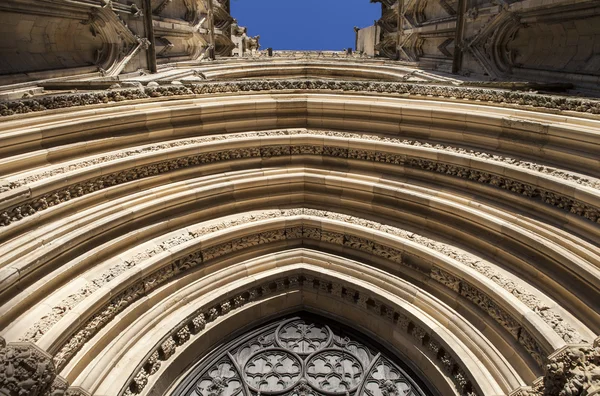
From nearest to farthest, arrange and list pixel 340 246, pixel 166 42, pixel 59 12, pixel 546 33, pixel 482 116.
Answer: pixel 482 116
pixel 340 246
pixel 59 12
pixel 546 33
pixel 166 42

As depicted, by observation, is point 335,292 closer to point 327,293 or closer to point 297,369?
point 327,293

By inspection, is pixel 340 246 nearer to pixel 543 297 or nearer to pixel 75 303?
pixel 543 297

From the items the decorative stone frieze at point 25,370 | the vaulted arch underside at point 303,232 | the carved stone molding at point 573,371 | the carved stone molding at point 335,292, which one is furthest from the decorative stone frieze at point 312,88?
the decorative stone frieze at point 25,370

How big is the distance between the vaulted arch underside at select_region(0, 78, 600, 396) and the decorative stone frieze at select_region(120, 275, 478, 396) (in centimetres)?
3

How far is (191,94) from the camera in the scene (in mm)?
9141

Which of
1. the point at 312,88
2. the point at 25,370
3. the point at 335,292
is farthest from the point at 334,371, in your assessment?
the point at 312,88

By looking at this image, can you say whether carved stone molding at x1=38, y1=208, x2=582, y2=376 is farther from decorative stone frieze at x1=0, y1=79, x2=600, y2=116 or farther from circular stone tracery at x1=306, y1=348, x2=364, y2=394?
decorative stone frieze at x1=0, y1=79, x2=600, y2=116

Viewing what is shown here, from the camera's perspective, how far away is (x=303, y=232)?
8.65 m

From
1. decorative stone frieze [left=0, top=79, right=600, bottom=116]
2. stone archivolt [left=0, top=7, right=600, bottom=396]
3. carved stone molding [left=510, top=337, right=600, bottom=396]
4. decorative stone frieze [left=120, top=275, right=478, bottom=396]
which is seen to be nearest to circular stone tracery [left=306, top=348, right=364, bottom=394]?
stone archivolt [left=0, top=7, right=600, bottom=396]

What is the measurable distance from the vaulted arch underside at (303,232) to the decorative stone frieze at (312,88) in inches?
6.1

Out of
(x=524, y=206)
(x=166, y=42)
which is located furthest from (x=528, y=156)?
(x=166, y=42)

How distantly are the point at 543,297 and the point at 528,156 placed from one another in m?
2.29

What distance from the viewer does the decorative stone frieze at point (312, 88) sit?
23.5 feet

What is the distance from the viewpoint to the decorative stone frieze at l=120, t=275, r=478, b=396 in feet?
20.4
